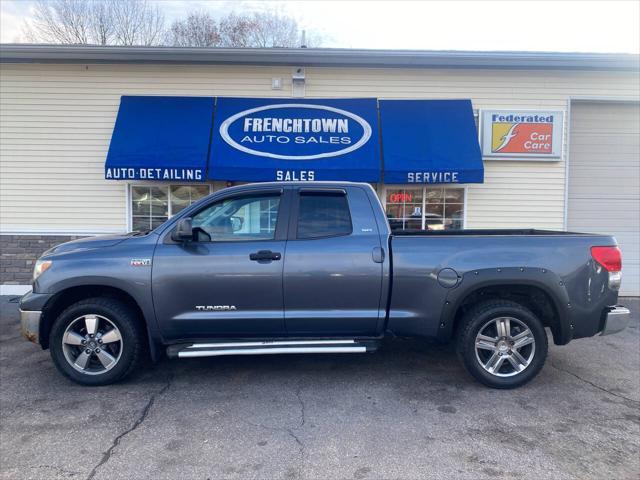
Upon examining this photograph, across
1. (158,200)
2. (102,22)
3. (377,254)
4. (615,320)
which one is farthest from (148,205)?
(102,22)

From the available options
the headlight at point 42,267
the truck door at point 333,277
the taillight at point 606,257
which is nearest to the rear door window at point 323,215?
the truck door at point 333,277

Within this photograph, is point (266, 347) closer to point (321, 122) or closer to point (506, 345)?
point (506, 345)

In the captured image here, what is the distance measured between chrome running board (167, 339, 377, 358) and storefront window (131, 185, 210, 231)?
5084 millimetres

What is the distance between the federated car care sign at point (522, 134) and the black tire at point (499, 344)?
5179mm

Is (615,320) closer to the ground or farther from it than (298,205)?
closer to the ground

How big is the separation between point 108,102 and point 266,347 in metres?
6.85

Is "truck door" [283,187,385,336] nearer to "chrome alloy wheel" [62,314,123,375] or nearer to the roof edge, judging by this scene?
"chrome alloy wheel" [62,314,123,375]

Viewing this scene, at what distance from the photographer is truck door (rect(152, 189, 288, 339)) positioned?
438 cm

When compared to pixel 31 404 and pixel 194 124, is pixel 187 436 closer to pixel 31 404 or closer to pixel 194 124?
pixel 31 404

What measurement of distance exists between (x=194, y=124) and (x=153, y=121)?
2.54 feet

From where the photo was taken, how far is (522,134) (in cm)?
892

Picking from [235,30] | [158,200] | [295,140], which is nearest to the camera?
[295,140]

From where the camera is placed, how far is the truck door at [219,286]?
438cm

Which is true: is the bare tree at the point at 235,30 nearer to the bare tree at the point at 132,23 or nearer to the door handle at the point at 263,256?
the bare tree at the point at 132,23
